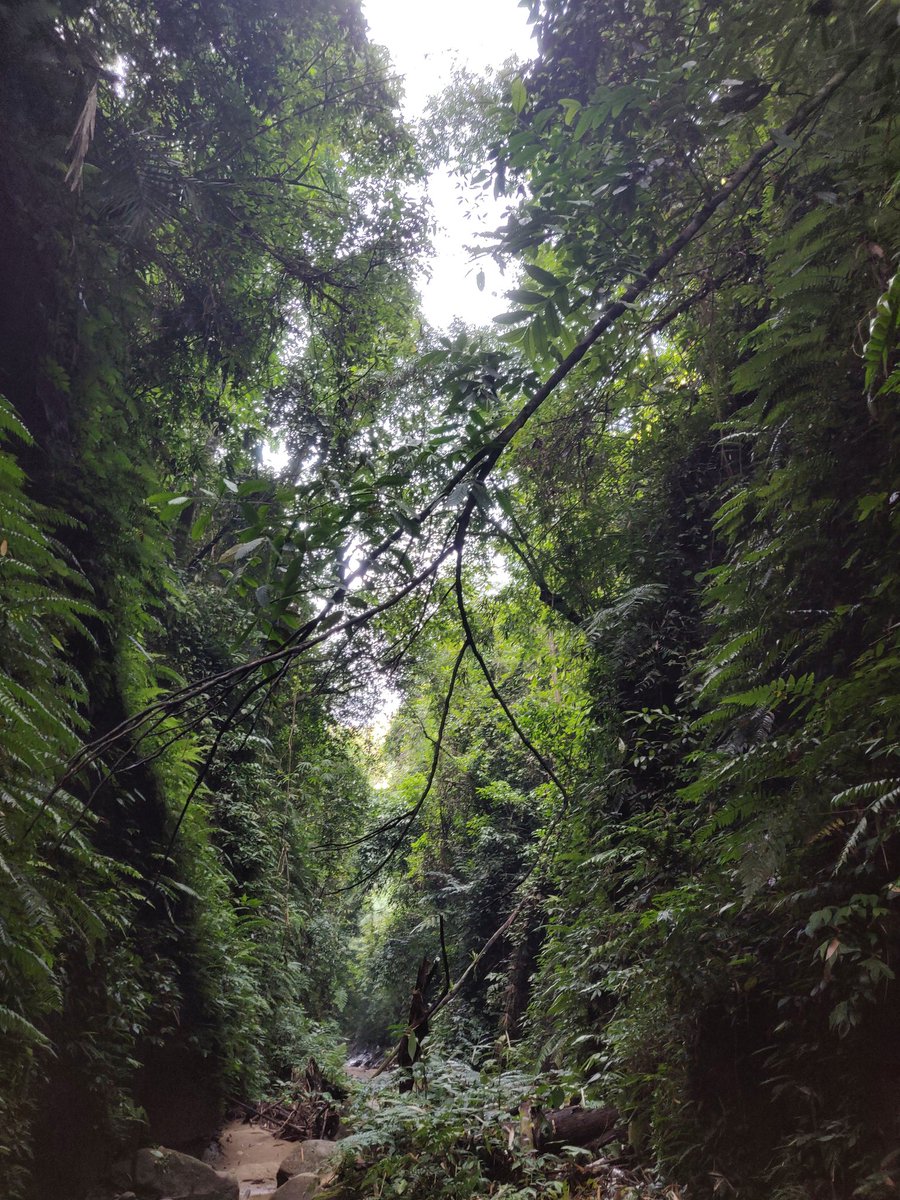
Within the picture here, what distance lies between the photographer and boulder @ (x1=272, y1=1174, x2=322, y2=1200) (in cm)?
366

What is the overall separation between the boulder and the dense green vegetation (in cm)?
84

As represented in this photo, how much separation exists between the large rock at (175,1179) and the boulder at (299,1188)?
0.36 m

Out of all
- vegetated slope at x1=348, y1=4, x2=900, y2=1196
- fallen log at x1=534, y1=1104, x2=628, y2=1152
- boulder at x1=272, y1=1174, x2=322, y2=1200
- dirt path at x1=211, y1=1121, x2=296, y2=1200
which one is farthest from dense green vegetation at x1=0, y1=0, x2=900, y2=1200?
boulder at x1=272, y1=1174, x2=322, y2=1200

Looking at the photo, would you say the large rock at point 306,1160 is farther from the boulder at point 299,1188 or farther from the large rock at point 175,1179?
the large rock at point 175,1179

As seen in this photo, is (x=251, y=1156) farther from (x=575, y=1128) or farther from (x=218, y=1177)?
(x=575, y=1128)

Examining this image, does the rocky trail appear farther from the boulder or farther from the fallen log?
the fallen log

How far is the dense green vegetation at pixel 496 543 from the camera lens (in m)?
2.02

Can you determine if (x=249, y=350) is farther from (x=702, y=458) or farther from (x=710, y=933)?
(x=710, y=933)

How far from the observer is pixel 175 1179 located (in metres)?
4.09

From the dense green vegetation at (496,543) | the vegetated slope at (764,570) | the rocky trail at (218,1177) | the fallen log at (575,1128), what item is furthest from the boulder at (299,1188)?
the vegetated slope at (764,570)

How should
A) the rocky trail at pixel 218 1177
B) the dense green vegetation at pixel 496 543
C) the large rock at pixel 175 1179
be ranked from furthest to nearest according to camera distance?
the large rock at pixel 175 1179 → the rocky trail at pixel 218 1177 → the dense green vegetation at pixel 496 543

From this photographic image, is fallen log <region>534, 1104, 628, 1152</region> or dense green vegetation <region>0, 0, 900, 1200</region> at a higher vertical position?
dense green vegetation <region>0, 0, 900, 1200</region>

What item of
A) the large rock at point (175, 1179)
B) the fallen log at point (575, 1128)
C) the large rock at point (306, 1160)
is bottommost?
the fallen log at point (575, 1128)

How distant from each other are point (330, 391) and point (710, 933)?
244 inches
